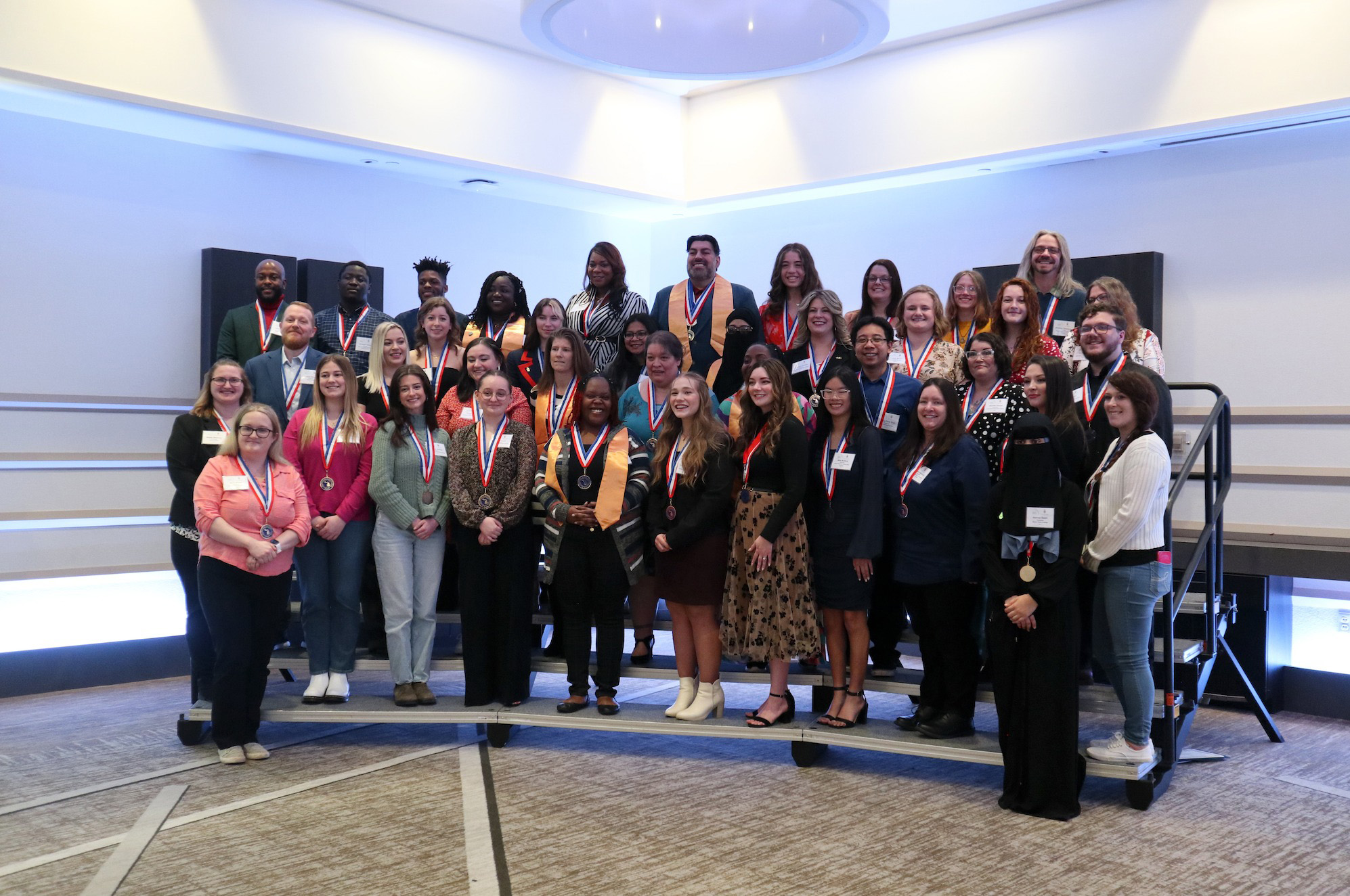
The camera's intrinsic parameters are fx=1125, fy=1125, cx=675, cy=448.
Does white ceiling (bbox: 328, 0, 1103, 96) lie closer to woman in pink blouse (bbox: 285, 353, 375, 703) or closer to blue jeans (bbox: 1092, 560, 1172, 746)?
woman in pink blouse (bbox: 285, 353, 375, 703)

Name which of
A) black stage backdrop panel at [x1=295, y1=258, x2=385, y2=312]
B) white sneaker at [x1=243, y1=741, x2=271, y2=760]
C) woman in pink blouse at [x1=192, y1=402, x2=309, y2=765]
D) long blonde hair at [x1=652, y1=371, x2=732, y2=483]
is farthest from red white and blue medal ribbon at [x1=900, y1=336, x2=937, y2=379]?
black stage backdrop panel at [x1=295, y1=258, x2=385, y2=312]

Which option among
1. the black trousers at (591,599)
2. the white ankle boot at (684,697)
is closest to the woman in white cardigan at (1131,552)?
the white ankle boot at (684,697)

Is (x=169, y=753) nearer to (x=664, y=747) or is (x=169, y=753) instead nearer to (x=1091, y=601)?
(x=664, y=747)

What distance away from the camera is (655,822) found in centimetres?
418

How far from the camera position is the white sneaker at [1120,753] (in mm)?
4309

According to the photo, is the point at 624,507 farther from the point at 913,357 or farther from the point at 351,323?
the point at 351,323

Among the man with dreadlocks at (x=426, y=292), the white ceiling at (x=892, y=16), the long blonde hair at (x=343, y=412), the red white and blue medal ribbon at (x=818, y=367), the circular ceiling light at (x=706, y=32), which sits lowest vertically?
the long blonde hair at (x=343, y=412)

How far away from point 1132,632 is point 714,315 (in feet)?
8.85

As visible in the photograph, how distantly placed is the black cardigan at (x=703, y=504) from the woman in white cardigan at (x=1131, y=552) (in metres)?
1.50

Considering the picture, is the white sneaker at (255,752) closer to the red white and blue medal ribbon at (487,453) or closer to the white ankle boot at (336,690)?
the white ankle boot at (336,690)

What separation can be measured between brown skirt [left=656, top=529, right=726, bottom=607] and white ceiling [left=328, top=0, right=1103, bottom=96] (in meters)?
3.56

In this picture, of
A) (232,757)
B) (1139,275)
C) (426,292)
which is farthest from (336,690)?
(1139,275)

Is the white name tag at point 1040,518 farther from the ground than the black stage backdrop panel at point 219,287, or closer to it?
closer to it

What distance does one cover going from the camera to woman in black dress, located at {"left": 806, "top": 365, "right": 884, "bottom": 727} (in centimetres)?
470
